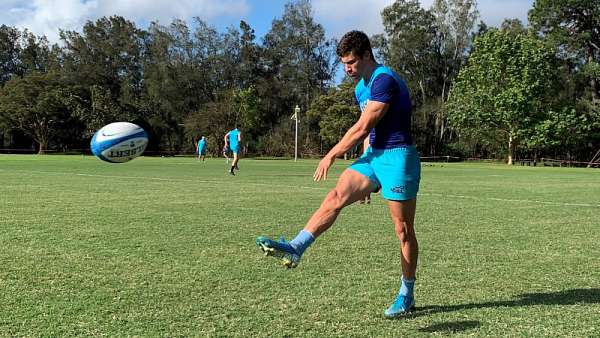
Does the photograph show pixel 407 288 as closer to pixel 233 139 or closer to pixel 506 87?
pixel 233 139

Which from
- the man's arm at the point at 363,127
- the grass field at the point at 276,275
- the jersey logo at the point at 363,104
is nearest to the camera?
the grass field at the point at 276,275

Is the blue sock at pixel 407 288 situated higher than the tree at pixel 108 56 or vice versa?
the tree at pixel 108 56

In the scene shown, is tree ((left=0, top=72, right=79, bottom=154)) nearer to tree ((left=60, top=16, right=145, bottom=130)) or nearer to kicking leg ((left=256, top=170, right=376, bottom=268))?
tree ((left=60, top=16, right=145, bottom=130))

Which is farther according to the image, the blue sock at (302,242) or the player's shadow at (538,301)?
the player's shadow at (538,301)

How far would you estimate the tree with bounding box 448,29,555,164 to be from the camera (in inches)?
2128

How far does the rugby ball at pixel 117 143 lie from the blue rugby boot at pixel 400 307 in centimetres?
636

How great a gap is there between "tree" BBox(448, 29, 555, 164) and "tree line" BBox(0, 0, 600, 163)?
13 centimetres

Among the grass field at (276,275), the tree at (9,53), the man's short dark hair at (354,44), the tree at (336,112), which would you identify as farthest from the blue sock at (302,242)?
the tree at (9,53)

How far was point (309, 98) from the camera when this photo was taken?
269 ft

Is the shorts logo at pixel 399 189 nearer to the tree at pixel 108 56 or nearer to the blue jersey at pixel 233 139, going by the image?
the blue jersey at pixel 233 139

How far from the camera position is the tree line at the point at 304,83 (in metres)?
56.3

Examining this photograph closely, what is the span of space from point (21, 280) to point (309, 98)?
77.5 meters

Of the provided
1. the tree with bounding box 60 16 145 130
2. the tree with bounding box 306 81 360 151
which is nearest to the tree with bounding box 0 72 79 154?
the tree with bounding box 60 16 145 130

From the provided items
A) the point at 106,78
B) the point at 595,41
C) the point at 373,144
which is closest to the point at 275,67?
the point at 106,78
